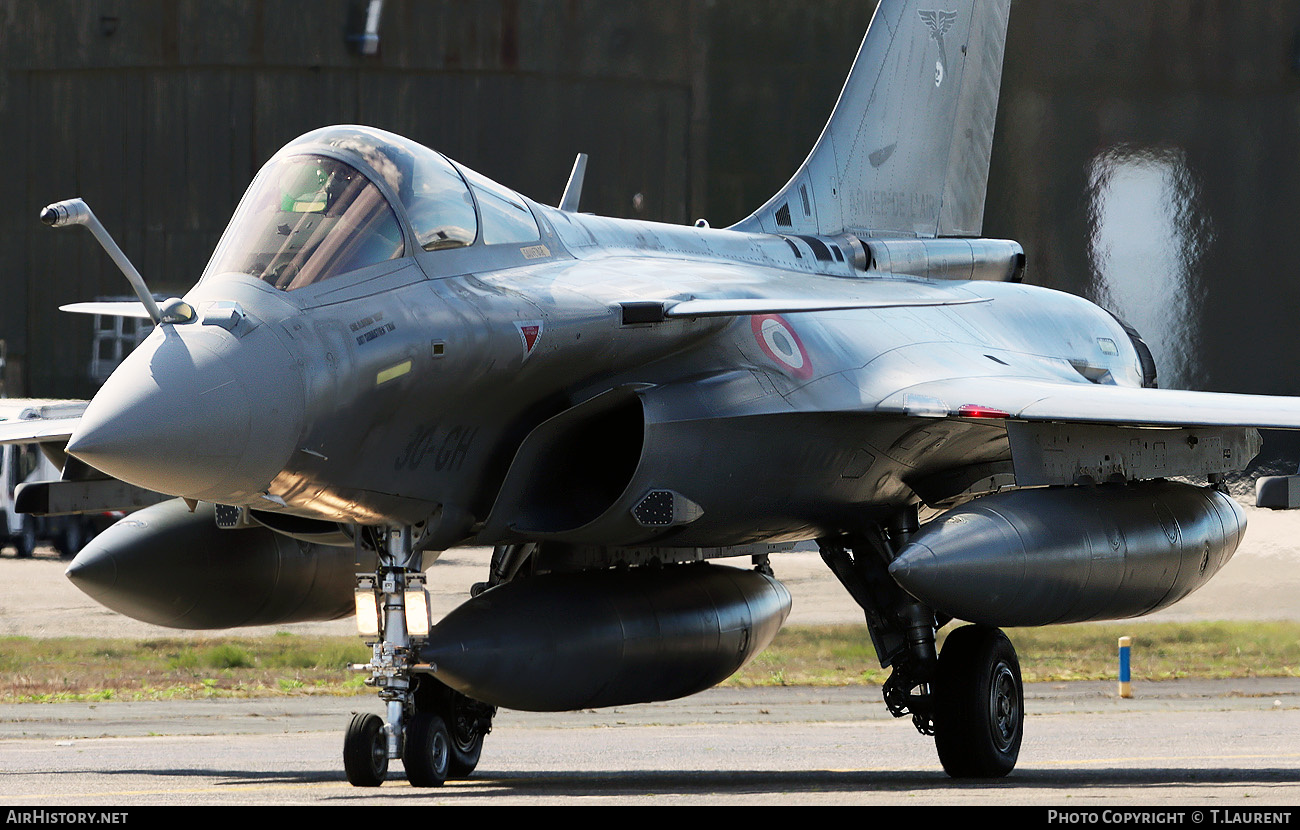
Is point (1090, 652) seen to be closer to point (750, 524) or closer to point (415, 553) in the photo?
point (750, 524)

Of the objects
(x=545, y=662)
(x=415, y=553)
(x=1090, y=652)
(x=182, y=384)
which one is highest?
(x=182, y=384)

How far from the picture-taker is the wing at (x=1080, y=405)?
8.70m

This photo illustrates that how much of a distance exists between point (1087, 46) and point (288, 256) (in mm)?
15981

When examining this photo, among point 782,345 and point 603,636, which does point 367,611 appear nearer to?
point 603,636

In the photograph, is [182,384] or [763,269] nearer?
[182,384]

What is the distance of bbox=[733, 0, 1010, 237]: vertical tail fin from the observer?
40.3 feet

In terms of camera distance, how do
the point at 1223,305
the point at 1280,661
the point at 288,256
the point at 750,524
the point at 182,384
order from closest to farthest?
→ the point at 182,384
the point at 288,256
the point at 750,524
the point at 1280,661
the point at 1223,305

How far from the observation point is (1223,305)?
20781mm

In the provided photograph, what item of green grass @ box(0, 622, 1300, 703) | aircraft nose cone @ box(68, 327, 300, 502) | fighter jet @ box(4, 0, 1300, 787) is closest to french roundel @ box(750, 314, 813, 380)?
fighter jet @ box(4, 0, 1300, 787)

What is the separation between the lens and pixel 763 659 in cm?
1945

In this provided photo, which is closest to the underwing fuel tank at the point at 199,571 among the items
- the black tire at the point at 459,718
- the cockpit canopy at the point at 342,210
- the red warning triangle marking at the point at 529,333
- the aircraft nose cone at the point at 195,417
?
the black tire at the point at 459,718

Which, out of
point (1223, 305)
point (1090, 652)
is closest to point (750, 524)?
point (1090, 652)

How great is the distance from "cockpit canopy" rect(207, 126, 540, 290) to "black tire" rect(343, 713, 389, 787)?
2.18 m

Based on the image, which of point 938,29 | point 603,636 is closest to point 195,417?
point 603,636
